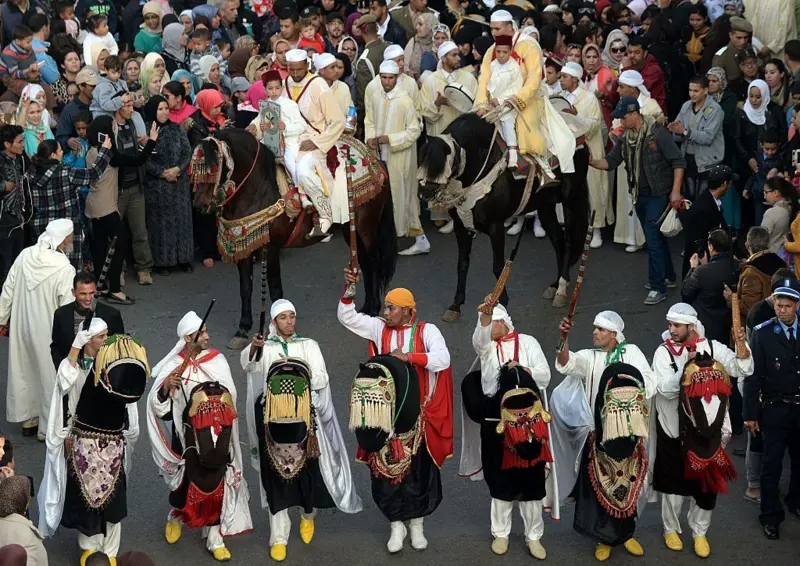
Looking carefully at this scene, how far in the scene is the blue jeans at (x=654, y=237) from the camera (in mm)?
15250

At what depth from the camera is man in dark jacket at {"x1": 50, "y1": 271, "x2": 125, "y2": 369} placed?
37.3ft

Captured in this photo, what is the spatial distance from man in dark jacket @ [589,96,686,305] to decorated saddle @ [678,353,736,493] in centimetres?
485

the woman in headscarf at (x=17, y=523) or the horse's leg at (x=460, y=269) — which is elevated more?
the woman in headscarf at (x=17, y=523)

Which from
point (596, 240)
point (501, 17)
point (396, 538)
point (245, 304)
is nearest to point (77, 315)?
point (245, 304)

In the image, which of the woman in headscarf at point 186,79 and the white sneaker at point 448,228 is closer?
the woman in headscarf at point 186,79

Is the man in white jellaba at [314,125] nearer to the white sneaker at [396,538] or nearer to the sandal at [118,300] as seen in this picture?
the sandal at [118,300]

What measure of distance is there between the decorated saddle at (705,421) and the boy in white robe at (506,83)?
480 centimetres

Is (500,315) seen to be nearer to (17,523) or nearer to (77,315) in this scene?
(77,315)

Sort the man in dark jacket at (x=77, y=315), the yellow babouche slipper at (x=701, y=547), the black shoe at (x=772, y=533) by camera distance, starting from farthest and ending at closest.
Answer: the man in dark jacket at (x=77, y=315) → the black shoe at (x=772, y=533) → the yellow babouche slipper at (x=701, y=547)

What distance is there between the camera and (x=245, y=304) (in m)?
14.5

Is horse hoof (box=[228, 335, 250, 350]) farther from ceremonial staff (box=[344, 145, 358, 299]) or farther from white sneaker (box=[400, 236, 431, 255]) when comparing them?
white sneaker (box=[400, 236, 431, 255])

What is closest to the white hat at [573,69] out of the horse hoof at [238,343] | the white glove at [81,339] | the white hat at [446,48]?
the white hat at [446,48]

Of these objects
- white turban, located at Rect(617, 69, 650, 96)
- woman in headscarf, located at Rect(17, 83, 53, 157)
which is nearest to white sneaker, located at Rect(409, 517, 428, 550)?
woman in headscarf, located at Rect(17, 83, 53, 157)

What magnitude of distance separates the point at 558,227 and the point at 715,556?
5.76 metres
